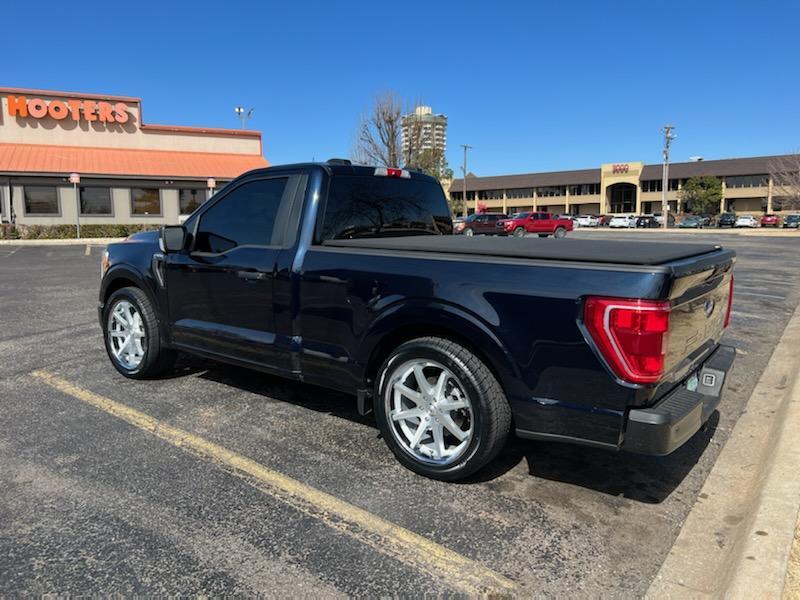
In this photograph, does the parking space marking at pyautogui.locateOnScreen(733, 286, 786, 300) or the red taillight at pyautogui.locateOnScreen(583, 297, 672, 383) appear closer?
the red taillight at pyautogui.locateOnScreen(583, 297, 672, 383)

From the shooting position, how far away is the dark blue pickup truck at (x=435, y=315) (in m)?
2.80

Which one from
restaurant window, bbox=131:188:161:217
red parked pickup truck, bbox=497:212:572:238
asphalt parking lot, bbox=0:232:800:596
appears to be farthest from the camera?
red parked pickup truck, bbox=497:212:572:238

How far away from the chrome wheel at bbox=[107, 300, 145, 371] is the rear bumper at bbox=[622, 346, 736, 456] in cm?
409

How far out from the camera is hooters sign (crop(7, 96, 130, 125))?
2809 cm

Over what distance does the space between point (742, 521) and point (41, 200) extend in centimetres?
3130

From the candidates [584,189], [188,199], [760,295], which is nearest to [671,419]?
[760,295]

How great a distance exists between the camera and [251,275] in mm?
4191

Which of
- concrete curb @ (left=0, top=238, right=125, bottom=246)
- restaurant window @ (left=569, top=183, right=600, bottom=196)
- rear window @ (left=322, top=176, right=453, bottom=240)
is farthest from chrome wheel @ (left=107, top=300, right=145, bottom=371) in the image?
restaurant window @ (left=569, top=183, right=600, bottom=196)

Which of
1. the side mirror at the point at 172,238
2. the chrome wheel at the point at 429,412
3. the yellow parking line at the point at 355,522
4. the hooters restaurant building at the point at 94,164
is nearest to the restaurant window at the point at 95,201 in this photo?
the hooters restaurant building at the point at 94,164

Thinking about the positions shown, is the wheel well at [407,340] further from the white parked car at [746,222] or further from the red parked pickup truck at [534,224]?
the white parked car at [746,222]

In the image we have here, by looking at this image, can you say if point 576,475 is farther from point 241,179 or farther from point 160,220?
point 160,220

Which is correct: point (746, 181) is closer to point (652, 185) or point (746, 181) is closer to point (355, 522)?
point (652, 185)

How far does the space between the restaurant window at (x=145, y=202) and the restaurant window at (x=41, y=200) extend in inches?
130

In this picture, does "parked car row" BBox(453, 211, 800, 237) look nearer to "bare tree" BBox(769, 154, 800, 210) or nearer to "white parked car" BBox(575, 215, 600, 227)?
"white parked car" BBox(575, 215, 600, 227)
